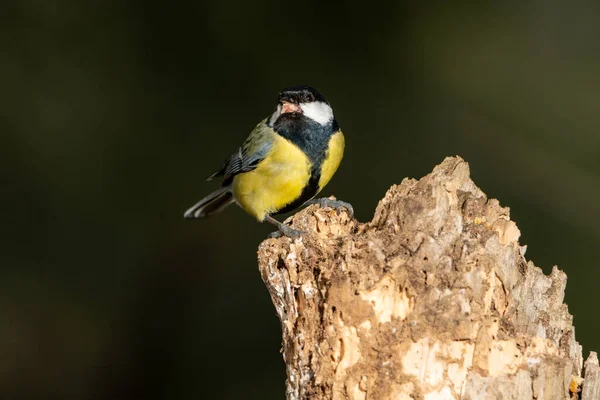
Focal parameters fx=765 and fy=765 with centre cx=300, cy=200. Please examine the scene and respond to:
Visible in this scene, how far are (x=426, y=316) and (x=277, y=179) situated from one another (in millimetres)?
1779

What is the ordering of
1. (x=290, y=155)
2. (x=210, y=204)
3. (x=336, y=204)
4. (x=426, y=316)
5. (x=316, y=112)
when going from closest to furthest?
(x=426, y=316) → (x=336, y=204) → (x=290, y=155) → (x=316, y=112) → (x=210, y=204)

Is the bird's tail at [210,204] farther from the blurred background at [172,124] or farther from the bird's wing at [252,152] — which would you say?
the blurred background at [172,124]

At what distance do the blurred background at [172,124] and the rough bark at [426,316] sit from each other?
3433mm

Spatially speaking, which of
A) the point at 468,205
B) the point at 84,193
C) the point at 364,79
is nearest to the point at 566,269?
the point at 364,79

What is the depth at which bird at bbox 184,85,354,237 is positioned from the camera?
373cm

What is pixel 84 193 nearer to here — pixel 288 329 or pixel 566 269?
pixel 566 269

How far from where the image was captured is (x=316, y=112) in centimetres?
383

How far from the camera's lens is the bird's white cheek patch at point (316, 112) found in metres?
3.81

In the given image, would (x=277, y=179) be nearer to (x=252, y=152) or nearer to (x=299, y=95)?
(x=252, y=152)

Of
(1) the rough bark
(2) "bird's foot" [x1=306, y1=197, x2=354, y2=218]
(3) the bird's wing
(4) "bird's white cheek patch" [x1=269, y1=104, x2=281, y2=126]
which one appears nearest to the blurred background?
(3) the bird's wing

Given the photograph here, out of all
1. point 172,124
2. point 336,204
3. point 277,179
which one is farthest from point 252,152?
point 172,124

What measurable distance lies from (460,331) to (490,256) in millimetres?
274

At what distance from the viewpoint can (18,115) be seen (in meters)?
6.01

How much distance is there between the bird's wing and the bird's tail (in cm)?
42
